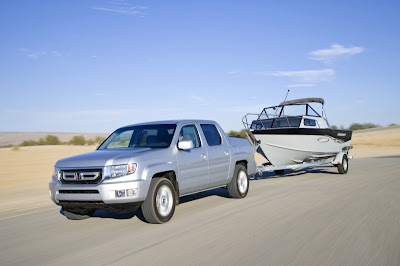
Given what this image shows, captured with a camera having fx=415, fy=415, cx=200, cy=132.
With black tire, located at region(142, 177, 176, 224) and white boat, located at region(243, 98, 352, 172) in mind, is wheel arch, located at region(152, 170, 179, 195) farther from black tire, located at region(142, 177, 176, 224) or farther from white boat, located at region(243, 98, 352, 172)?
white boat, located at region(243, 98, 352, 172)

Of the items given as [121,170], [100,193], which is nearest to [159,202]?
[121,170]

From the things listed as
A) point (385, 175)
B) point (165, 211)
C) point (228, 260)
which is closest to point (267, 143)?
point (385, 175)

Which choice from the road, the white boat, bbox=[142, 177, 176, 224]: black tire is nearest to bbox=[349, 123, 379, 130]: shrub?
the white boat

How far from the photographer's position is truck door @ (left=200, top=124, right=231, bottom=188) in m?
8.83

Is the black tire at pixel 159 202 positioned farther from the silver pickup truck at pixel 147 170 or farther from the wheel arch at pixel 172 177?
the wheel arch at pixel 172 177

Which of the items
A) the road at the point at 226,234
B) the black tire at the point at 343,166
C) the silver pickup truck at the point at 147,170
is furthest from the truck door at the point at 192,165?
the black tire at the point at 343,166

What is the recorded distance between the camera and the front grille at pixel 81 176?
265 inches

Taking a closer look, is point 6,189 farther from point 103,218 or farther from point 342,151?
point 342,151

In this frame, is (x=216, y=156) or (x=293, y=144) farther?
(x=293, y=144)

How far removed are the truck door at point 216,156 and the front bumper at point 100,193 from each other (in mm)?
2252

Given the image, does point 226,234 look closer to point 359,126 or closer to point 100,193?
point 100,193

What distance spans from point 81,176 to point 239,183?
4.27 m

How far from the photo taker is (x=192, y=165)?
814cm

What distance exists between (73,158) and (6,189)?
7.79 metres
